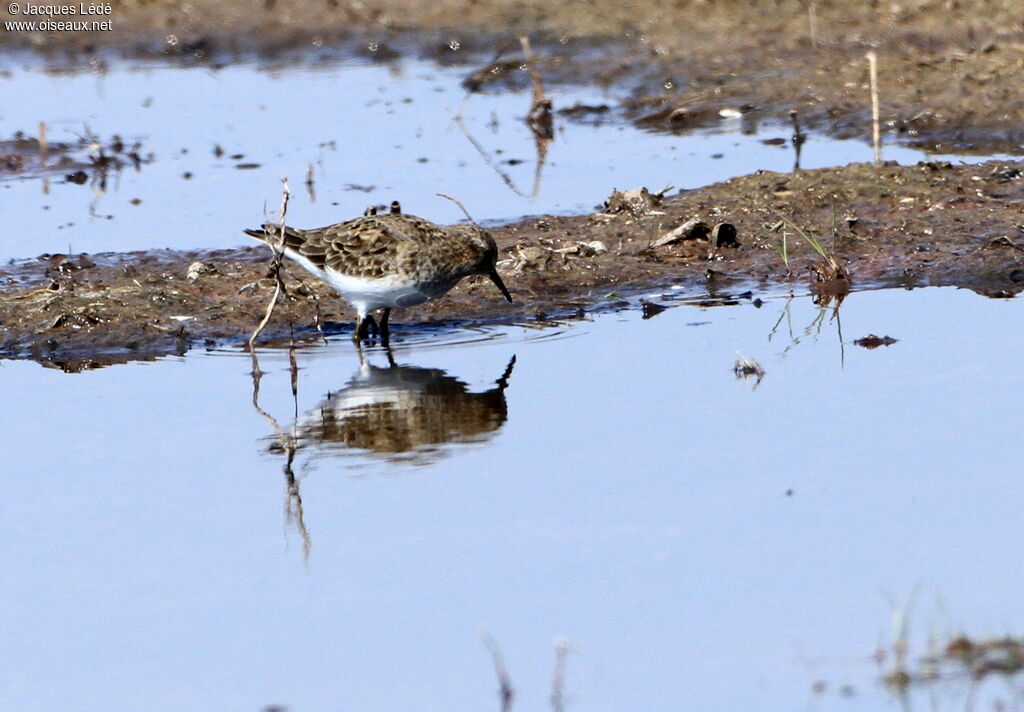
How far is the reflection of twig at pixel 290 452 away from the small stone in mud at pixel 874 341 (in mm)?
4000

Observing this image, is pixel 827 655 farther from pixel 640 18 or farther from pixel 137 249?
pixel 640 18

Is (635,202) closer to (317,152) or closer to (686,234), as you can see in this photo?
(686,234)

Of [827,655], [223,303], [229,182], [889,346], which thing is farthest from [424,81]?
[827,655]

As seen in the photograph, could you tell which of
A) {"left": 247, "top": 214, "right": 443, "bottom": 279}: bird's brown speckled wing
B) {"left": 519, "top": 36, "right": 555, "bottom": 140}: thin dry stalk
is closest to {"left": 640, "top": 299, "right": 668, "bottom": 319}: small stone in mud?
{"left": 247, "top": 214, "right": 443, "bottom": 279}: bird's brown speckled wing

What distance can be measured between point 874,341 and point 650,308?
2.08 metres

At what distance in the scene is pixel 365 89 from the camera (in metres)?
23.3

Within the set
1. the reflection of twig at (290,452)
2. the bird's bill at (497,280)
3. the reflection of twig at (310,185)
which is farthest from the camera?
the reflection of twig at (310,185)

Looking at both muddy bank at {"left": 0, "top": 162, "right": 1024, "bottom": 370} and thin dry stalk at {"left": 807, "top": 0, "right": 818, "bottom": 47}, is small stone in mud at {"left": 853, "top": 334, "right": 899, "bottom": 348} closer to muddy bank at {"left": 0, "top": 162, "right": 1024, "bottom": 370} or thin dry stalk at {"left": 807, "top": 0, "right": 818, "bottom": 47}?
muddy bank at {"left": 0, "top": 162, "right": 1024, "bottom": 370}

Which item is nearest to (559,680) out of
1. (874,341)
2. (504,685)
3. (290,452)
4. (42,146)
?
(504,685)

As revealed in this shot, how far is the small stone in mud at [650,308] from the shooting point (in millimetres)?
13243

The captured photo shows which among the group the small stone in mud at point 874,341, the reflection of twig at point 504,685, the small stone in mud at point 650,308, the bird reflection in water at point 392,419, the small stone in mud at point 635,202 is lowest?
the reflection of twig at point 504,685

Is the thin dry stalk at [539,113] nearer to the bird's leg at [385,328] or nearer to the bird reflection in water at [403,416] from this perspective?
the bird's leg at [385,328]

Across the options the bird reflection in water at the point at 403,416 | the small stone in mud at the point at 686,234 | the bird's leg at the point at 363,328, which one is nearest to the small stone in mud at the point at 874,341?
the bird reflection in water at the point at 403,416

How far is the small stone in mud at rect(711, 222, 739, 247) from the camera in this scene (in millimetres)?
14586
